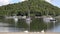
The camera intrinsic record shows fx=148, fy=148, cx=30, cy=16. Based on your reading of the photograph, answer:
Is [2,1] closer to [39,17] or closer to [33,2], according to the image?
[33,2]

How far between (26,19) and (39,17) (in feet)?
1.21

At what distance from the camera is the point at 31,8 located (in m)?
4.24

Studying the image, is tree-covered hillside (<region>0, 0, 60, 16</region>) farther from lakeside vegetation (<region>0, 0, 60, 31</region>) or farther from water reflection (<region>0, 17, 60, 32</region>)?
water reflection (<region>0, 17, 60, 32</region>)

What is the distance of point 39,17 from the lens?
4.08m

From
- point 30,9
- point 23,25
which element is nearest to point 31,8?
point 30,9

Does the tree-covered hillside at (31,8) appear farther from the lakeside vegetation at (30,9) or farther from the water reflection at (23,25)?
the water reflection at (23,25)

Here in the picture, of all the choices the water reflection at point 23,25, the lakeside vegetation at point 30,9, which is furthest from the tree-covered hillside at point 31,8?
the water reflection at point 23,25

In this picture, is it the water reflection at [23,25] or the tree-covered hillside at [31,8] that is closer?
the water reflection at [23,25]

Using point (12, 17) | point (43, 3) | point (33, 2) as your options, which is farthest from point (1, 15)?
point (43, 3)

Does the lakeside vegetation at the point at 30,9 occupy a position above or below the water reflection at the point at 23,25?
above

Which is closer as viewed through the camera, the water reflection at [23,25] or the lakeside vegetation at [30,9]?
the water reflection at [23,25]

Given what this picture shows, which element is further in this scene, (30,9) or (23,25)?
(30,9)

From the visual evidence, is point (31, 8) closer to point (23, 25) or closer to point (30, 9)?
point (30, 9)

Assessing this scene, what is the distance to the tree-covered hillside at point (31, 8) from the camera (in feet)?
13.8
